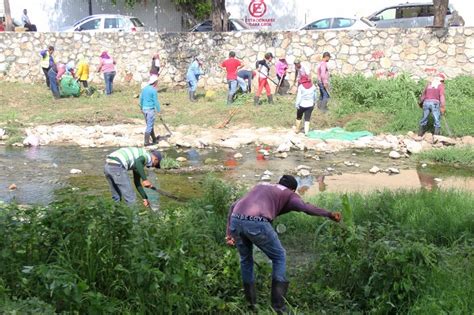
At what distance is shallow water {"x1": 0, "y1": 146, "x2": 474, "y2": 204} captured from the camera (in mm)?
11516

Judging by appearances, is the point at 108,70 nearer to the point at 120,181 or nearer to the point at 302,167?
the point at 302,167

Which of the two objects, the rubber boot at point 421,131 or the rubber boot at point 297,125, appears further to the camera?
the rubber boot at point 297,125

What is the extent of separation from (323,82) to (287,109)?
138 centimetres

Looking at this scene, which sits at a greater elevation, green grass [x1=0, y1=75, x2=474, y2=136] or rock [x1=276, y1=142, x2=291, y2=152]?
green grass [x1=0, y1=75, x2=474, y2=136]

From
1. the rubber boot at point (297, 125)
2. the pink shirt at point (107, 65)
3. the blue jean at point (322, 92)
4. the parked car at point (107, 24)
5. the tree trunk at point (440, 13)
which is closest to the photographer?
the rubber boot at point (297, 125)

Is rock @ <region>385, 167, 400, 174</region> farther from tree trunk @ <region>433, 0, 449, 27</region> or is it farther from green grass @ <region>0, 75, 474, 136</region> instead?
tree trunk @ <region>433, 0, 449, 27</region>

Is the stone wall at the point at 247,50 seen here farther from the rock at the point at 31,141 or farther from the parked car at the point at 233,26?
the rock at the point at 31,141

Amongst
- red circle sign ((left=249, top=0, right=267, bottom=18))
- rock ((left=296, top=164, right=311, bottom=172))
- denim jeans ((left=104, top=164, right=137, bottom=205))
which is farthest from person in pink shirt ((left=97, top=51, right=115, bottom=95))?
denim jeans ((left=104, top=164, right=137, bottom=205))

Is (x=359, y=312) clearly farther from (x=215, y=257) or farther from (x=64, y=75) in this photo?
(x=64, y=75)

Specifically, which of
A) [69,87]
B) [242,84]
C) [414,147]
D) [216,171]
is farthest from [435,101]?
[69,87]

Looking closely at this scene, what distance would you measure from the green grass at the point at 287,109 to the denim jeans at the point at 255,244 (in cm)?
1087

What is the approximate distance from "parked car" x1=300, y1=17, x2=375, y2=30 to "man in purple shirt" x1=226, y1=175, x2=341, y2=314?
16298 mm

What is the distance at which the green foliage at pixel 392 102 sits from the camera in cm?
1625

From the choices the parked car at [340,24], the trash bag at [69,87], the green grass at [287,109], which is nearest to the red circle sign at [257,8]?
the parked car at [340,24]
